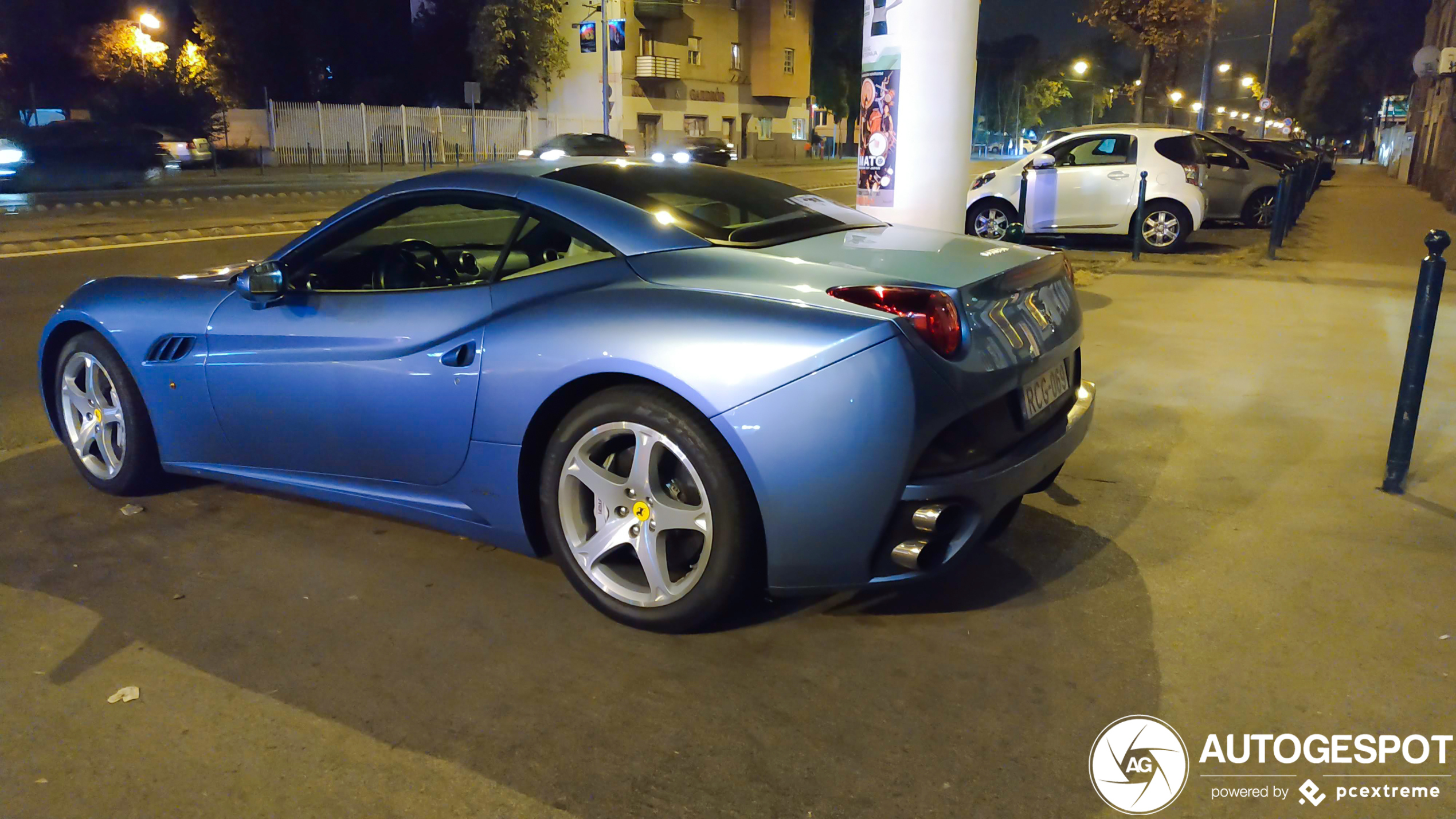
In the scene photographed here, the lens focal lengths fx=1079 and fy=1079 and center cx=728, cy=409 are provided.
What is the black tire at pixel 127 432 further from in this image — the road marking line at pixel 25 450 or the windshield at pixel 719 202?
the windshield at pixel 719 202

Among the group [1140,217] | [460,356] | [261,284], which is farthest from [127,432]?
[1140,217]

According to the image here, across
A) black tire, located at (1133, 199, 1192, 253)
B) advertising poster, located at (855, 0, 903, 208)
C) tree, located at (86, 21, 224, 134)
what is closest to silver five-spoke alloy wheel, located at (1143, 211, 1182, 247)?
black tire, located at (1133, 199, 1192, 253)

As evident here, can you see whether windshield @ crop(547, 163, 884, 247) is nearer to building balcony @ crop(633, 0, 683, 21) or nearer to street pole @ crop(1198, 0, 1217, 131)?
street pole @ crop(1198, 0, 1217, 131)

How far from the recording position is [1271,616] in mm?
3439

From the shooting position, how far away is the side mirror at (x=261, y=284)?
388 cm

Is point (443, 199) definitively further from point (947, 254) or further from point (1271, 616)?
point (1271, 616)

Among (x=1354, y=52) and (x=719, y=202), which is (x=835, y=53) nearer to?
(x=1354, y=52)

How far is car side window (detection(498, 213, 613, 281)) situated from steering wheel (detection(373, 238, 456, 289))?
1.92 ft

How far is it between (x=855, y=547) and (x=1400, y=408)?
114 inches

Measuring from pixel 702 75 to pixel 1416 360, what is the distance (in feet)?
173

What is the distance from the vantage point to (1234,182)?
54.1 ft

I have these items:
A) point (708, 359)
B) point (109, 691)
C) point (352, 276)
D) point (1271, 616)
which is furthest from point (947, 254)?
point (109, 691)

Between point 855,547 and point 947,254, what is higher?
point 947,254

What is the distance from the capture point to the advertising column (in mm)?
7383
